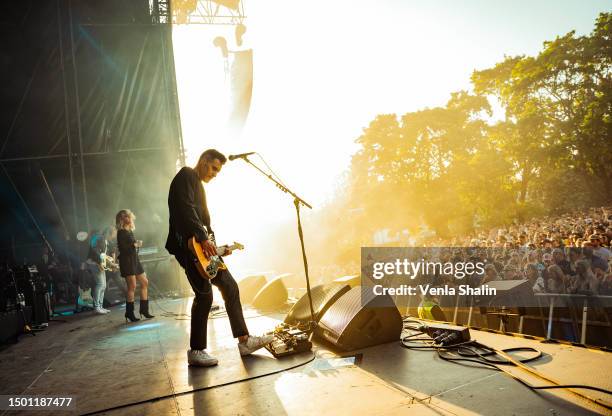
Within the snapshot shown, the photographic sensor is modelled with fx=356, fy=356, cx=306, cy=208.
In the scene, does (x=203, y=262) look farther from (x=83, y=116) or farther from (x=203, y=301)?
(x=83, y=116)

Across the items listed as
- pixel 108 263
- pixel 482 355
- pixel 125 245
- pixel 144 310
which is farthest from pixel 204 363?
pixel 108 263

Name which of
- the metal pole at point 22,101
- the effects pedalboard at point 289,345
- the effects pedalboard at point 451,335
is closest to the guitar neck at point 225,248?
the effects pedalboard at point 289,345

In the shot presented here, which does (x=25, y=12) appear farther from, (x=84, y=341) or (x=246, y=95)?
(x=84, y=341)

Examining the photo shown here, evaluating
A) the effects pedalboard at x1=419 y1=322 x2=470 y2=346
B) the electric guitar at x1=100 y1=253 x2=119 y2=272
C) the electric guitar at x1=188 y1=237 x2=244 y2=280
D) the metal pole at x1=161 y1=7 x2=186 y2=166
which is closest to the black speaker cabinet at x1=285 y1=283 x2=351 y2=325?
the effects pedalboard at x1=419 y1=322 x2=470 y2=346

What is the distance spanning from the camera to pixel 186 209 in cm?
279

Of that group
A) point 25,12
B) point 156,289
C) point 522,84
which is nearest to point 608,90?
point 522,84

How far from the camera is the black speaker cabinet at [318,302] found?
3488 millimetres

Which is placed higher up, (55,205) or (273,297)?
(55,205)

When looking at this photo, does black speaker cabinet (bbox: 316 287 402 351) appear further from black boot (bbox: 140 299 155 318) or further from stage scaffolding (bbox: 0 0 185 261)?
stage scaffolding (bbox: 0 0 185 261)

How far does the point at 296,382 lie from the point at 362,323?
80 centimetres

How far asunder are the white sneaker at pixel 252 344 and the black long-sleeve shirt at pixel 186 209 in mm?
927

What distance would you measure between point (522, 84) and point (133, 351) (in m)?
20.4

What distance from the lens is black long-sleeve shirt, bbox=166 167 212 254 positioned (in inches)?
109

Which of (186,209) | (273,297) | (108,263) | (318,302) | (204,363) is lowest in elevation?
(273,297)
